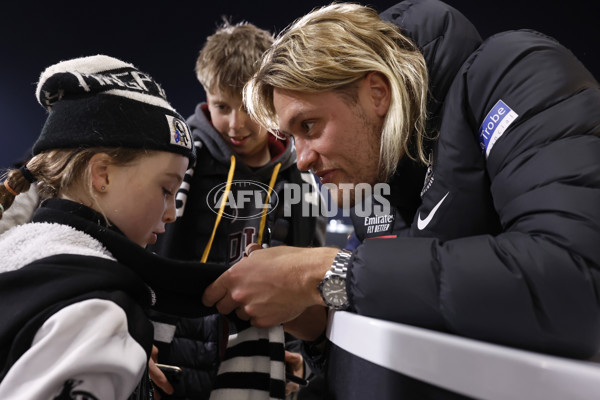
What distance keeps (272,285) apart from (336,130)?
1.32 feet

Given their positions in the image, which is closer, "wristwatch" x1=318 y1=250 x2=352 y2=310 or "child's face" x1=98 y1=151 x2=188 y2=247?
"wristwatch" x1=318 y1=250 x2=352 y2=310

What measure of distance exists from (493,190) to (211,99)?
1070 mm

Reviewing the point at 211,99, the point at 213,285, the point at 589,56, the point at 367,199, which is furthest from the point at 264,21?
the point at 213,285

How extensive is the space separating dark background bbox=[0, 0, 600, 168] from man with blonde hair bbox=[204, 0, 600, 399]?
2848 millimetres

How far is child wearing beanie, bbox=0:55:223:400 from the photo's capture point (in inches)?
18.6

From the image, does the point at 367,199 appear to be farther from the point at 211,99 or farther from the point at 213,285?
the point at 211,99

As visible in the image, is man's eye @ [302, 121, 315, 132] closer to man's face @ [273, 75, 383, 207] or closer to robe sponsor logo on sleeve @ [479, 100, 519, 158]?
man's face @ [273, 75, 383, 207]

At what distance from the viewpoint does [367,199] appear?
1.09 meters

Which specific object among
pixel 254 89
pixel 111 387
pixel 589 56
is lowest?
pixel 589 56

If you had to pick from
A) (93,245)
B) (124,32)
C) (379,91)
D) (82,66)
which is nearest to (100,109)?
(82,66)

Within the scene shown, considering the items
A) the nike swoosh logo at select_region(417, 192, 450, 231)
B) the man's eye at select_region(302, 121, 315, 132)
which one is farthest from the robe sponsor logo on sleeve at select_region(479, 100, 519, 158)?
the man's eye at select_region(302, 121, 315, 132)

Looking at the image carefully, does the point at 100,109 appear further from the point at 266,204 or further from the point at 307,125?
the point at 266,204

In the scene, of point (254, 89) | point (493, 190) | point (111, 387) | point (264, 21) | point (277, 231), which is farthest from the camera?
point (264, 21)

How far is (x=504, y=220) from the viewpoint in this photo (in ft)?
2.03
